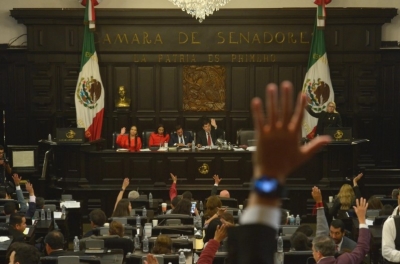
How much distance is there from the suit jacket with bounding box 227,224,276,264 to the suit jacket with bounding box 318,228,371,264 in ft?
17.0

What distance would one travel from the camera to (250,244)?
171 centimetres

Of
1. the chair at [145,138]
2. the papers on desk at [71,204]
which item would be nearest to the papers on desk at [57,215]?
the papers on desk at [71,204]

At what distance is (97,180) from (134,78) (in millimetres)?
3814

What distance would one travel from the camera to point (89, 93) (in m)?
18.9

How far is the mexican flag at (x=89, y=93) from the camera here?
1872cm

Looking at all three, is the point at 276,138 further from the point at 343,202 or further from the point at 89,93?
the point at 89,93

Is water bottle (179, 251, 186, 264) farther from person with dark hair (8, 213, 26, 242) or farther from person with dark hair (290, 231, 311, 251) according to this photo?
person with dark hair (8, 213, 26, 242)

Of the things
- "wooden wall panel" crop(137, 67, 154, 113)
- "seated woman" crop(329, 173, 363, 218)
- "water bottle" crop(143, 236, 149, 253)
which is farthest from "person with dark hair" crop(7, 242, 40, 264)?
"wooden wall panel" crop(137, 67, 154, 113)

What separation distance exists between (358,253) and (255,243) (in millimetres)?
5461

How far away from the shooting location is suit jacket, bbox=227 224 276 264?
1701 millimetres

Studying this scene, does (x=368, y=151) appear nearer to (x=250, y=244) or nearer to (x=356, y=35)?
(x=356, y=35)

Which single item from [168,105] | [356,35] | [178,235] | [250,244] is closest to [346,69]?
[356,35]

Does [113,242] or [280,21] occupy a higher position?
[280,21]

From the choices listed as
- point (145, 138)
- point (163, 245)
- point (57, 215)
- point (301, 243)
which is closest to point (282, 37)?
point (145, 138)
